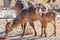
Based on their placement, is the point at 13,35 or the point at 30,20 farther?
the point at 13,35

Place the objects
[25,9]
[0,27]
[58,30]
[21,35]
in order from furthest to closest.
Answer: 1. [0,27]
2. [58,30]
3. [21,35]
4. [25,9]

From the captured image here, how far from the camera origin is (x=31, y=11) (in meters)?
6.77

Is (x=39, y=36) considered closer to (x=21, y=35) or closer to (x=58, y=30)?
(x=21, y=35)

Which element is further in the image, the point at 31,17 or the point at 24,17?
the point at 31,17

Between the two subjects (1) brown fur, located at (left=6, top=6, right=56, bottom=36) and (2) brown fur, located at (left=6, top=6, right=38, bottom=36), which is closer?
(2) brown fur, located at (left=6, top=6, right=38, bottom=36)

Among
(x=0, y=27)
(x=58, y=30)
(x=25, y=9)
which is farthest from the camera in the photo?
(x=0, y=27)

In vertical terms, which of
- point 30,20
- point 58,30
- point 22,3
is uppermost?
point 22,3

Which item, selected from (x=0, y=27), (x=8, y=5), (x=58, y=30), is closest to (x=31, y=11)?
(x=58, y=30)

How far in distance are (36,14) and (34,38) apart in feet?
2.62

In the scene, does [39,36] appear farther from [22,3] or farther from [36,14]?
[22,3]

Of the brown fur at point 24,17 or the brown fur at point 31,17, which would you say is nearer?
the brown fur at point 24,17

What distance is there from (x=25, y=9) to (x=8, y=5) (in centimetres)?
1034

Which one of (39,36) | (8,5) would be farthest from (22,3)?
(8,5)

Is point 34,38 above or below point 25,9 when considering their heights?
below
